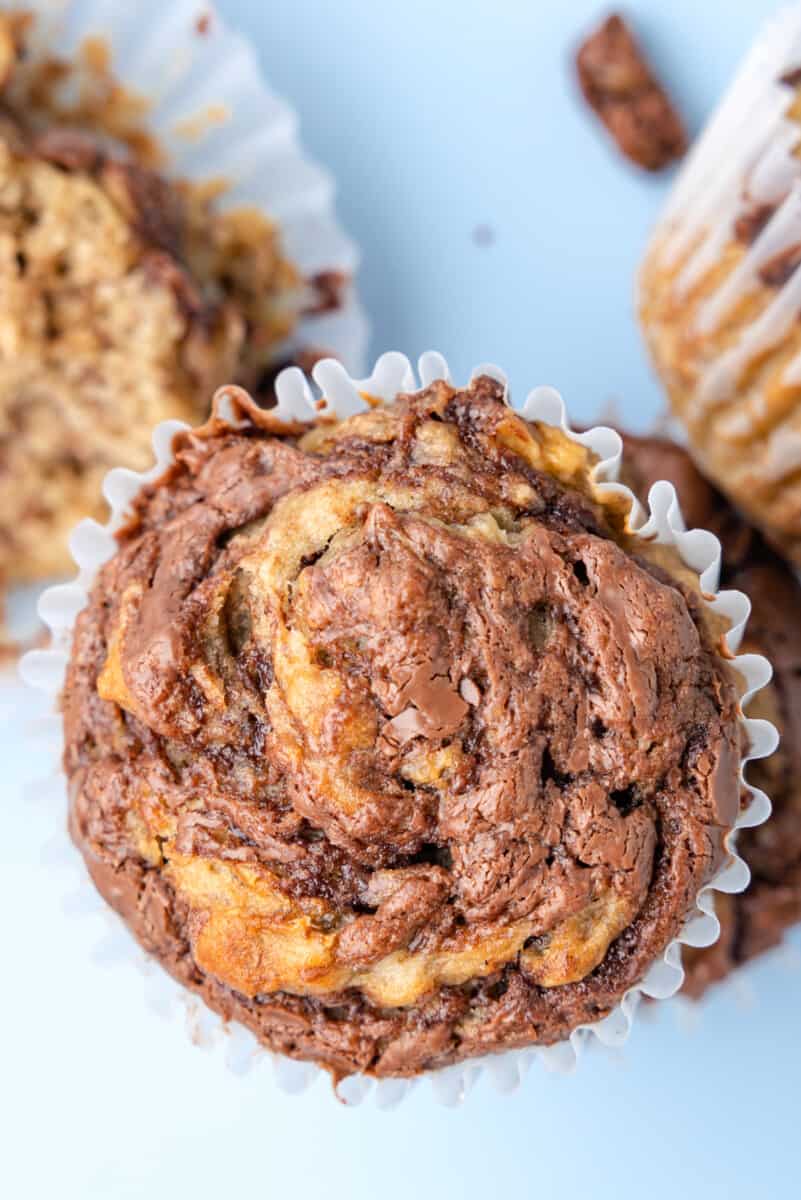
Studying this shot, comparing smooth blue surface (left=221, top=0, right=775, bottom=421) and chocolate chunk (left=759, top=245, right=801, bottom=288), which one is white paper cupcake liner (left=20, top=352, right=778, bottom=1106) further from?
smooth blue surface (left=221, top=0, right=775, bottom=421)

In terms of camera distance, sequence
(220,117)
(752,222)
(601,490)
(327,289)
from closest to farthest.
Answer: (601,490) < (752,222) < (220,117) < (327,289)

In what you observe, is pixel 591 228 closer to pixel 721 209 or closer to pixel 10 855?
pixel 721 209

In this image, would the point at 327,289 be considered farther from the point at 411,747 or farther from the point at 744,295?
the point at 411,747

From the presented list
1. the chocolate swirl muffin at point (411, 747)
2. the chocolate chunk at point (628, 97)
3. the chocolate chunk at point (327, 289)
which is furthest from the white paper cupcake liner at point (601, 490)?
the chocolate chunk at point (628, 97)

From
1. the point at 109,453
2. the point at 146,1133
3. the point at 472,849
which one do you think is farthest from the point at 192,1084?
the point at 472,849

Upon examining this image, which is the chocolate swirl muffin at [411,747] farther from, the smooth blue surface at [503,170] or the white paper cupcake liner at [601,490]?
the smooth blue surface at [503,170]

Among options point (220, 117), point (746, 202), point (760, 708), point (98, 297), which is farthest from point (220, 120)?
point (760, 708)

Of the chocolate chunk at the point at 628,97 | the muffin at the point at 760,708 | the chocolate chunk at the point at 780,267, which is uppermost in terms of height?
the chocolate chunk at the point at 628,97
